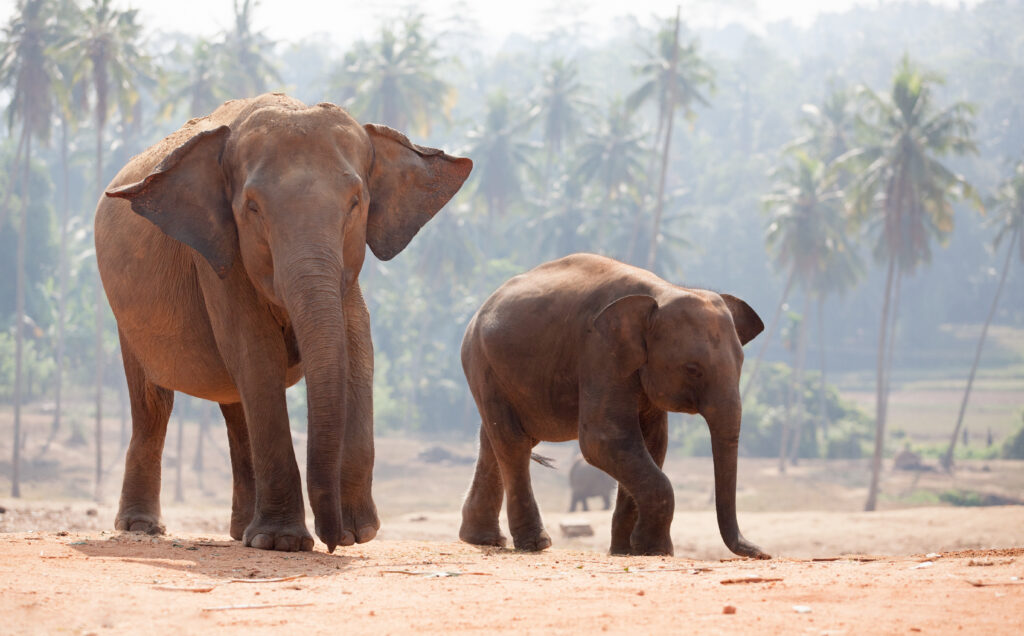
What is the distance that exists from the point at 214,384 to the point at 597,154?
51826 mm

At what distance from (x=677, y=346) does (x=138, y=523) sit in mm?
4074

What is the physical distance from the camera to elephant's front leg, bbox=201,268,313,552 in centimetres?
707

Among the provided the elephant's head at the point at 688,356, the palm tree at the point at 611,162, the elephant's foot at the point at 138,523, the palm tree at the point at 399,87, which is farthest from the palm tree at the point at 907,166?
the elephant's foot at the point at 138,523

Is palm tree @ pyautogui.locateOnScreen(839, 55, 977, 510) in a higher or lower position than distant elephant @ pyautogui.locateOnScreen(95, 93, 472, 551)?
higher

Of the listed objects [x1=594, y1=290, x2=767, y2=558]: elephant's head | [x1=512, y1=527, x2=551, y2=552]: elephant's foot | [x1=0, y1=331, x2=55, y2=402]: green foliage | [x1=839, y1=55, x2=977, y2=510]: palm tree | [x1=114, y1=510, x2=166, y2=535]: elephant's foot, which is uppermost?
[x1=839, y1=55, x2=977, y2=510]: palm tree

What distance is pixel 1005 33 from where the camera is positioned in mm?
118188

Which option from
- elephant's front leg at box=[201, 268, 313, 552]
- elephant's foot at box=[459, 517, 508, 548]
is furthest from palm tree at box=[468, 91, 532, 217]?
elephant's front leg at box=[201, 268, 313, 552]

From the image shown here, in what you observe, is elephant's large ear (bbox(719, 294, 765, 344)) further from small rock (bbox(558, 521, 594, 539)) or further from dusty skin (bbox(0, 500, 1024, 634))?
small rock (bbox(558, 521, 594, 539))

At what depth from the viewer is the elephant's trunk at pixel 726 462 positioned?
25.3 ft

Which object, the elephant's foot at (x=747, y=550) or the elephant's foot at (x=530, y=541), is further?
the elephant's foot at (x=530, y=541)

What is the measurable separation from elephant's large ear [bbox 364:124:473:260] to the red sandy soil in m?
2.09

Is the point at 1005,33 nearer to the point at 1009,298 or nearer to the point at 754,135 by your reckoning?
the point at 754,135

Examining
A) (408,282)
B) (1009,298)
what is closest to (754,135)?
(1009,298)

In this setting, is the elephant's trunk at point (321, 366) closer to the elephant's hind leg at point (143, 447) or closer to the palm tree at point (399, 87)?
the elephant's hind leg at point (143, 447)
